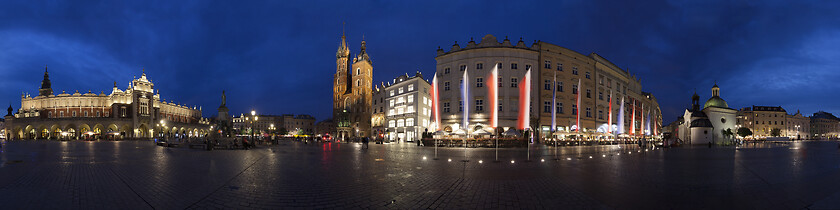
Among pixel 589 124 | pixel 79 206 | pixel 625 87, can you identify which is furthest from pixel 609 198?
pixel 625 87

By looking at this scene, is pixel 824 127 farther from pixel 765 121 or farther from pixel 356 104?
pixel 356 104

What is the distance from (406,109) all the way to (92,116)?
86.4m

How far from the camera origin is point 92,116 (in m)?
92.8

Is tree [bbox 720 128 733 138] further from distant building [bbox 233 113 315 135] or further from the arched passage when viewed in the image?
distant building [bbox 233 113 315 135]

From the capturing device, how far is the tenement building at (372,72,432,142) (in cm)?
6744

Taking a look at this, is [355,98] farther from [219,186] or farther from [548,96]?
[219,186]

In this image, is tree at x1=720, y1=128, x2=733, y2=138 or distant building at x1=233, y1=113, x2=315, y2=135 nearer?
tree at x1=720, y1=128, x2=733, y2=138

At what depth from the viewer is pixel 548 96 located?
50.2 meters

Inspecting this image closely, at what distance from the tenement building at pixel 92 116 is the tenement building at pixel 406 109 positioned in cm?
5155

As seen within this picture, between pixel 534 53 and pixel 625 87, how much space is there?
31.0 m

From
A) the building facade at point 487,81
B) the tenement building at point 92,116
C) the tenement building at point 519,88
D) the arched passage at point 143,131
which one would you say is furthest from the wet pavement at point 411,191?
the arched passage at point 143,131

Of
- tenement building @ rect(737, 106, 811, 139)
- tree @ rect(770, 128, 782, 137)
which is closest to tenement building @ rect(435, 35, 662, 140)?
tree @ rect(770, 128, 782, 137)

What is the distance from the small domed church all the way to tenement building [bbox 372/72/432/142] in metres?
46.5

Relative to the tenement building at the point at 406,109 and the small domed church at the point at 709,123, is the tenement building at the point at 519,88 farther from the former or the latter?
the small domed church at the point at 709,123
